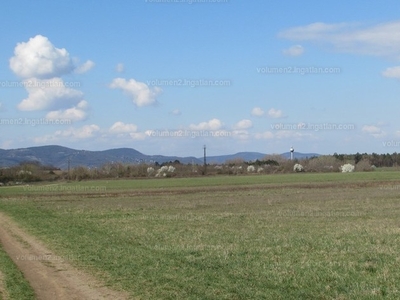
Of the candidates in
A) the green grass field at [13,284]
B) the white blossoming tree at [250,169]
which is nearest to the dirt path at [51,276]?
the green grass field at [13,284]

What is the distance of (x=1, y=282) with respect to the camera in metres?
13.0

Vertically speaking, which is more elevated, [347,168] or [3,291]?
[347,168]

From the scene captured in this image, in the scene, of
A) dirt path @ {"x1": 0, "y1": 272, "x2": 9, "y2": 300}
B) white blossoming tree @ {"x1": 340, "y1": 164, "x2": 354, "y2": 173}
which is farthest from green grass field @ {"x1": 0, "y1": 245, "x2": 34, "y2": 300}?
white blossoming tree @ {"x1": 340, "y1": 164, "x2": 354, "y2": 173}

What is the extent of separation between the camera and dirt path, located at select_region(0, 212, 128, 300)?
37.9 ft

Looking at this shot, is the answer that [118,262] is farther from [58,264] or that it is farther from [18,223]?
[18,223]

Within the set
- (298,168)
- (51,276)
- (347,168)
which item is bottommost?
(51,276)

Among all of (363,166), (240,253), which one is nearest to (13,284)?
(240,253)

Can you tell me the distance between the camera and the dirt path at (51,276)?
11.6 m

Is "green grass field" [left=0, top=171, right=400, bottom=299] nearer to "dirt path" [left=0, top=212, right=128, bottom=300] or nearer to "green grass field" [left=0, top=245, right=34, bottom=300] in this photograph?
"dirt path" [left=0, top=212, right=128, bottom=300]

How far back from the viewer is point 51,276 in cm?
1373

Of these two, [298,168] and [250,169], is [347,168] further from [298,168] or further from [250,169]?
[250,169]

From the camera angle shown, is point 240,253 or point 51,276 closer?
point 51,276

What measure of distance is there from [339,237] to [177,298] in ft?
32.4

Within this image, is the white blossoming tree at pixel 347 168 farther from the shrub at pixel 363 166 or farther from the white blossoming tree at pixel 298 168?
the white blossoming tree at pixel 298 168
